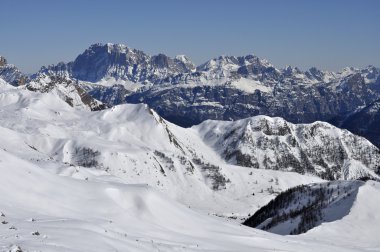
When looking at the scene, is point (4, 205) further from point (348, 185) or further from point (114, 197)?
point (348, 185)

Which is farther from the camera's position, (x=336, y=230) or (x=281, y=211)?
(x=281, y=211)

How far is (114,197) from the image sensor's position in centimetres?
5966

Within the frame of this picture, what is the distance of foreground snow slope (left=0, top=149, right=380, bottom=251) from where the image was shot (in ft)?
123

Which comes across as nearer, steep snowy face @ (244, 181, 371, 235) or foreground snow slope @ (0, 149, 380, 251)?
foreground snow slope @ (0, 149, 380, 251)

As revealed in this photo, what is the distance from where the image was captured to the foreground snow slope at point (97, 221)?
37.4 metres

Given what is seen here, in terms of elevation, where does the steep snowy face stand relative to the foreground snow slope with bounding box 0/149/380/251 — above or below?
above

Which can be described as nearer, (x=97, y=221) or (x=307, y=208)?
(x=97, y=221)

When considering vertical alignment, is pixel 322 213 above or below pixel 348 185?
below

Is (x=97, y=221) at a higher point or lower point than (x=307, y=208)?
lower

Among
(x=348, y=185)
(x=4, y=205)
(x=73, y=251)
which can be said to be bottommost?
(x=73, y=251)

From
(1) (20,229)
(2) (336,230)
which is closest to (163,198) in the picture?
(1) (20,229)

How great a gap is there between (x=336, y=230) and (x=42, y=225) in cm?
9315

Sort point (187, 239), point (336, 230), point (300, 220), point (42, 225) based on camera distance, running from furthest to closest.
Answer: point (300, 220)
point (336, 230)
point (187, 239)
point (42, 225)

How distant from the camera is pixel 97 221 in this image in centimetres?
4822
